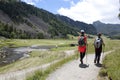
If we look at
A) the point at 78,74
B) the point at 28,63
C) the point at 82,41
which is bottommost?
the point at 28,63

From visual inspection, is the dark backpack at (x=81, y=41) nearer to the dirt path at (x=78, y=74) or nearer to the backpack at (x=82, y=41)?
the backpack at (x=82, y=41)

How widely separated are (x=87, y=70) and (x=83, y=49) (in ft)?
10.8

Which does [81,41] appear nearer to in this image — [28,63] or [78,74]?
[78,74]

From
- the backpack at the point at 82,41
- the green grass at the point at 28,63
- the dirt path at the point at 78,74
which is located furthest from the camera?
the green grass at the point at 28,63

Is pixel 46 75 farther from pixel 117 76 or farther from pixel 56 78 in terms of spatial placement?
pixel 117 76

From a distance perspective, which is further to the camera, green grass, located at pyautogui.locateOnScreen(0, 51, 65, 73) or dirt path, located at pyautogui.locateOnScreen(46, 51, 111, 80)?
green grass, located at pyautogui.locateOnScreen(0, 51, 65, 73)

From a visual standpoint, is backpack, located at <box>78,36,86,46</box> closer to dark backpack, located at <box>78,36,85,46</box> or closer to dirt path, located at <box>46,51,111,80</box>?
dark backpack, located at <box>78,36,85,46</box>

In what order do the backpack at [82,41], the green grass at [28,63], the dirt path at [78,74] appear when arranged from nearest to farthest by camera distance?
the dirt path at [78,74] < the backpack at [82,41] < the green grass at [28,63]

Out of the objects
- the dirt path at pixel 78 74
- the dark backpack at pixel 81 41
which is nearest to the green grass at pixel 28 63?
the dark backpack at pixel 81 41

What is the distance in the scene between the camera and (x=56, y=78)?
871 inches

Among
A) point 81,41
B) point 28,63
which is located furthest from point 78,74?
point 28,63

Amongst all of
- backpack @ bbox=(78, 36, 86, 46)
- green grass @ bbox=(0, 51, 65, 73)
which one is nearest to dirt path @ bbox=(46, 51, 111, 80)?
backpack @ bbox=(78, 36, 86, 46)

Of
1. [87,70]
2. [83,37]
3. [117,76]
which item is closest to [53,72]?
[87,70]

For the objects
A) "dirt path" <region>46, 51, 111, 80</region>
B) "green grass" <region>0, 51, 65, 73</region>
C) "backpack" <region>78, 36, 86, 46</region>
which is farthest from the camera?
"green grass" <region>0, 51, 65, 73</region>
